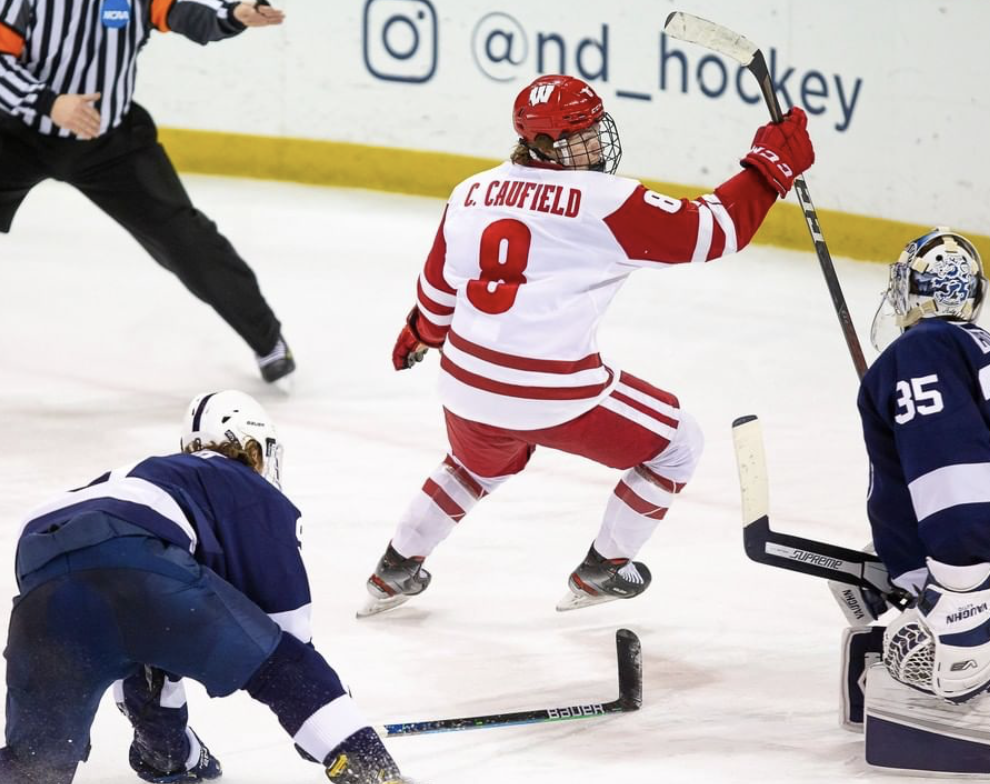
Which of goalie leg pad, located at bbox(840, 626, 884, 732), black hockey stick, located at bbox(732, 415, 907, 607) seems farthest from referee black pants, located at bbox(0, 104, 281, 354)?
goalie leg pad, located at bbox(840, 626, 884, 732)

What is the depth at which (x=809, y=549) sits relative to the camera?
2.63 metres

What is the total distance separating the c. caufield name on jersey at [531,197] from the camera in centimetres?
288

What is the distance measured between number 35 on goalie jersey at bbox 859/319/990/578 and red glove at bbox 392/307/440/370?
0.97 meters

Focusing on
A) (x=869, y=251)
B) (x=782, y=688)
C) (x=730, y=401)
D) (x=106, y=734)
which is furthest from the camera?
(x=869, y=251)

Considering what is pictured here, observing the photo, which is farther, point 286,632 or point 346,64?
point 346,64

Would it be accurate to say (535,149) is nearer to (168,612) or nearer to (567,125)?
(567,125)

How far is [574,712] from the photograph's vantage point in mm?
2730

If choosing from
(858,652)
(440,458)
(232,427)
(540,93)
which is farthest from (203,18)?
(858,652)

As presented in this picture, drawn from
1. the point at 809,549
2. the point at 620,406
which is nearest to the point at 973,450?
the point at 809,549

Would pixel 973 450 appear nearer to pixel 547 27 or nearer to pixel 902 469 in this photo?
pixel 902 469

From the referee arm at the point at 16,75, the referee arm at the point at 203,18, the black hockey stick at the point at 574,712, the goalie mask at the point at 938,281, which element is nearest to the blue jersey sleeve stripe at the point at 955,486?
the goalie mask at the point at 938,281

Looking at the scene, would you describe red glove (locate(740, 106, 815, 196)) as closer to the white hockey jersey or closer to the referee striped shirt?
the white hockey jersey

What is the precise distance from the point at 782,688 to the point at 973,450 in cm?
74

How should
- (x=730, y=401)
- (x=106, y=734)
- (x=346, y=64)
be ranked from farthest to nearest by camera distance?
(x=346, y=64) < (x=730, y=401) < (x=106, y=734)
